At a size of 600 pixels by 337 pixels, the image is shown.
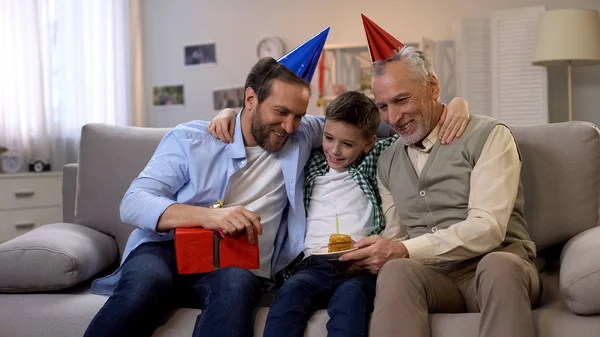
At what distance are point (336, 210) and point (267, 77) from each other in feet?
1.52

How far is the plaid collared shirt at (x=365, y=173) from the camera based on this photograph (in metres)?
2.08

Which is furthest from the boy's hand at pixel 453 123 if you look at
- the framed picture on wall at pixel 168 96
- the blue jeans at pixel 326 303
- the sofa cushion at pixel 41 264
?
the framed picture on wall at pixel 168 96

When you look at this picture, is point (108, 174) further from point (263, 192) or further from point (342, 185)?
point (342, 185)

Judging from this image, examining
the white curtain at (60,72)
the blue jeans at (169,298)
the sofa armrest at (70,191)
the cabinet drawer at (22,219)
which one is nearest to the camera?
the blue jeans at (169,298)

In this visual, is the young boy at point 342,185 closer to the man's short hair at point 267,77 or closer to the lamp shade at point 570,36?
the man's short hair at point 267,77

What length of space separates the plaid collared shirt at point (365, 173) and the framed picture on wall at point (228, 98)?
3016mm

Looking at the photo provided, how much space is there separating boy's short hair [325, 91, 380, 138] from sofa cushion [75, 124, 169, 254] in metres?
0.67

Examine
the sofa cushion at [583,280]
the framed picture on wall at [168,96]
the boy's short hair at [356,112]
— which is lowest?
the sofa cushion at [583,280]

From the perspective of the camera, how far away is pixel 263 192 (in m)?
2.16

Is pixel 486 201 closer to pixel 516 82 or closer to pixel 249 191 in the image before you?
pixel 249 191

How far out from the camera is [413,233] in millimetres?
1976

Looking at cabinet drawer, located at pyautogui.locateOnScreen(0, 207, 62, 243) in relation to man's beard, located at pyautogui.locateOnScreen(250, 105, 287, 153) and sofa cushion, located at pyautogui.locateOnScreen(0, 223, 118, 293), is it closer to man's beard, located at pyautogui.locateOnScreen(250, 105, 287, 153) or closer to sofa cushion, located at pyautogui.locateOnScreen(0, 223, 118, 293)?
sofa cushion, located at pyautogui.locateOnScreen(0, 223, 118, 293)

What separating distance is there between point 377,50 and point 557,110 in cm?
292

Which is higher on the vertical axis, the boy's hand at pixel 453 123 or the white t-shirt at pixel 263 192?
the boy's hand at pixel 453 123
